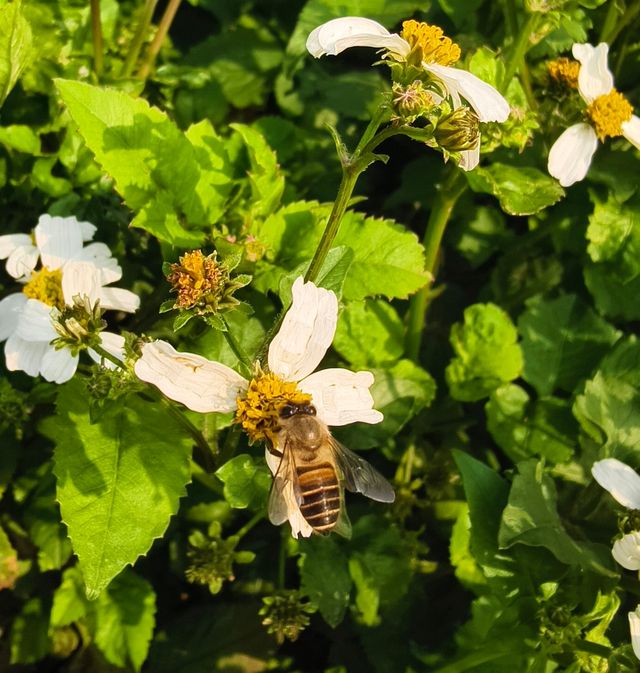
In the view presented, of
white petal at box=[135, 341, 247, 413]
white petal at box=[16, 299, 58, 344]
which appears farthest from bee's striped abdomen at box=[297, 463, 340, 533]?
white petal at box=[16, 299, 58, 344]

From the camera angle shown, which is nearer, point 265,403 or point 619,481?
point 265,403

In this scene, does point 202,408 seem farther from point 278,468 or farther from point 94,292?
point 94,292

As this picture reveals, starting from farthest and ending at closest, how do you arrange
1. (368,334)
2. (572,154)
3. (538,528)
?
(368,334) < (572,154) < (538,528)

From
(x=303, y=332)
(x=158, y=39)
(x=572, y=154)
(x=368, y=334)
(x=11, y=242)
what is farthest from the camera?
(x=158, y=39)

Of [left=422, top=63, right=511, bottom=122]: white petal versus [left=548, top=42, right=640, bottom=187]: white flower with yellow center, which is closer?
[left=422, top=63, right=511, bottom=122]: white petal

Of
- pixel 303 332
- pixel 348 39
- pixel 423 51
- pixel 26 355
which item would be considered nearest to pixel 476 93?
pixel 423 51

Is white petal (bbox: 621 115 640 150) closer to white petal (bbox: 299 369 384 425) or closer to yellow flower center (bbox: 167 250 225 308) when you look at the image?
white petal (bbox: 299 369 384 425)

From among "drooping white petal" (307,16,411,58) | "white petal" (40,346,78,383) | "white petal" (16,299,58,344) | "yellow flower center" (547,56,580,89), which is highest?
"drooping white petal" (307,16,411,58)

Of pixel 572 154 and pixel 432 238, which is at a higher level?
pixel 572 154

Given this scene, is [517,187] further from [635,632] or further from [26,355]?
[26,355]
